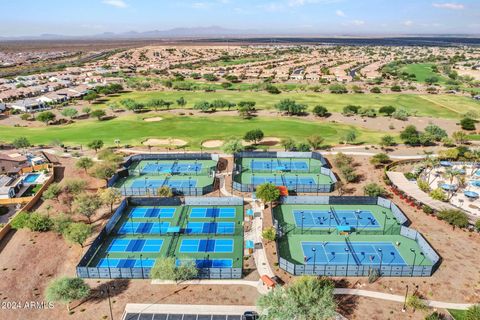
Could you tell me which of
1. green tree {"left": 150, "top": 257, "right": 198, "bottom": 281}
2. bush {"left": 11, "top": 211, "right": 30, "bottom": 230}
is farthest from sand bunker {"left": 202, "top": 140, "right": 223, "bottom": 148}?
green tree {"left": 150, "top": 257, "right": 198, "bottom": 281}

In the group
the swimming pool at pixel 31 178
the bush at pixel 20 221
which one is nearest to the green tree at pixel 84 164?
the swimming pool at pixel 31 178

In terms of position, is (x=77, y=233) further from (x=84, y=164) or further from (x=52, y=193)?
(x=84, y=164)

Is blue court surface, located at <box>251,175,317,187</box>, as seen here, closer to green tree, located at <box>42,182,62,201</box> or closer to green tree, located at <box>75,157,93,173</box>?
green tree, located at <box>75,157,93,173</box>

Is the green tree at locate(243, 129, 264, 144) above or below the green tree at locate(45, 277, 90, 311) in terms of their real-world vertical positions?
above

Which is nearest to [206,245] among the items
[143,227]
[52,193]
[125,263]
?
[125,263]

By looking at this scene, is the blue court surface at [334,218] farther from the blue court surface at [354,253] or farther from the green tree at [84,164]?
the green tree at [84,164]

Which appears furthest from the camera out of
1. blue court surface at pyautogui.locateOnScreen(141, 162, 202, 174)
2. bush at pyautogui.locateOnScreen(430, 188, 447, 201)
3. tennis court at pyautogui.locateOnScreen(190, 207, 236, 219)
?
blue court surface at pyautogui.locateOnScreen(141, 162, 202, 174)

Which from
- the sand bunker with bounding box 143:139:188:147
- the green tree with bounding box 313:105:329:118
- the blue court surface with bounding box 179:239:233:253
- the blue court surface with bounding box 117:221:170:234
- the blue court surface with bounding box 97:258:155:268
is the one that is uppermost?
the green tree with bounding box 313:105:329:118
